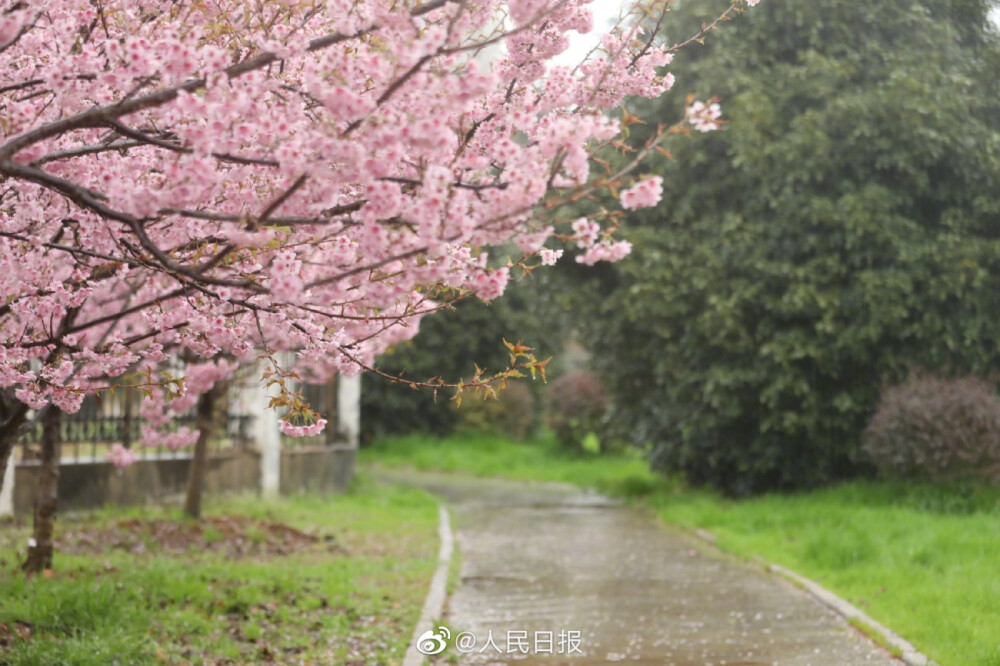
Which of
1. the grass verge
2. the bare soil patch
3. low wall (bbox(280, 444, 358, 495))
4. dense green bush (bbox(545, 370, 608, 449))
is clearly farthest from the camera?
dense green bush (bbox(545, 370, 608, 449))

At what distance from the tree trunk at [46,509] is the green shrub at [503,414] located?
19.5 meters

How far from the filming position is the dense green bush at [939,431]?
10.9 m

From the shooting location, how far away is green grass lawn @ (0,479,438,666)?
6.10 m

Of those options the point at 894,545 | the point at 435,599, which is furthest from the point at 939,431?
the point at 435,599

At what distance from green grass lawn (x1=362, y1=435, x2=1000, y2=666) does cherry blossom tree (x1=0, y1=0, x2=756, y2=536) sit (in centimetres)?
428

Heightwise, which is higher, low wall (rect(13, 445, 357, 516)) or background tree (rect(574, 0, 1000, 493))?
background tree (rect(574, 0, 1000, 493))

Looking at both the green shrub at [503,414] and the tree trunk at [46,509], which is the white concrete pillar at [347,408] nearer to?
the green shrub at [503,414]

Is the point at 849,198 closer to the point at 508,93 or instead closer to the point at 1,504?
the point at 508,93

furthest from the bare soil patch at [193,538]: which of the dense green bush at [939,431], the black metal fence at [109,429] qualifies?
the dense green bush at [939,431]

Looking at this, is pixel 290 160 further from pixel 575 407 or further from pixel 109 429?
pixel 575 407

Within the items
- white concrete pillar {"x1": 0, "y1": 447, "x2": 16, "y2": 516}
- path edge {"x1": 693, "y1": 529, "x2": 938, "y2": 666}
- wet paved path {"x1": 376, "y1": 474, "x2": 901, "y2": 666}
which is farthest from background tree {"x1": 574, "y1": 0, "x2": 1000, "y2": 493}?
white concrete pillar {"x1": 0, "y1": 447, "x2": 16, "y2": 516}

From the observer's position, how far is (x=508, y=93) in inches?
186

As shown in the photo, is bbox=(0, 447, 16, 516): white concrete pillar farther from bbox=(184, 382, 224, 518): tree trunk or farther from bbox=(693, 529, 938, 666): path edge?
bbox=(693, 529, 938, 666): path edge

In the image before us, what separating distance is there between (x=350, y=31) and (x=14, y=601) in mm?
4606
